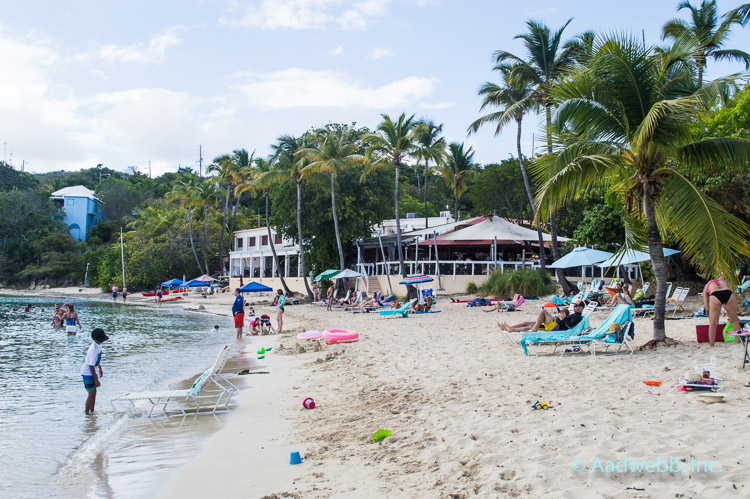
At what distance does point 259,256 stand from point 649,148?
46.6 meters

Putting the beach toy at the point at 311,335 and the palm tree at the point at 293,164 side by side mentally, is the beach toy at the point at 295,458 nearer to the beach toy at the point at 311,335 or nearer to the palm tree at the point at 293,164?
the beach toy at the point at 311,335

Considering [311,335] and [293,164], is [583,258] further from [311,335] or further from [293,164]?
[293,164]

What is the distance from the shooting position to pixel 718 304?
9.31 m

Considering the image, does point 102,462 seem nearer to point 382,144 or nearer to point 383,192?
point 382,144

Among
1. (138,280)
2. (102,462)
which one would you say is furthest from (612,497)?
(138,280)

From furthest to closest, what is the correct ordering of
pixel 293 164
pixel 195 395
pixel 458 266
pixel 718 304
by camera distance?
pixel 293 164 < pixel 458 266 < pixel 718 304 < pixel 195 395

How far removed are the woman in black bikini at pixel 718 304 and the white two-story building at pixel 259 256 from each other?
3749cm

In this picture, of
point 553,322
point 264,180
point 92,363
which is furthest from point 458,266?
point 92,363

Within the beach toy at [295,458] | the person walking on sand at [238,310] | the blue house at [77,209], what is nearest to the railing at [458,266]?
the person walking on sand at [238,310]

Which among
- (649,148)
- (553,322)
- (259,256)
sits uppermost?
(649,148)

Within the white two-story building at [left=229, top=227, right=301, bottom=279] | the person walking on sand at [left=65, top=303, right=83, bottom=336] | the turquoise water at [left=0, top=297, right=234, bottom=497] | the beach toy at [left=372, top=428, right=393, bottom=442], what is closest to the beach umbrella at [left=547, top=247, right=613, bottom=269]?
the turquoise water at [left=0, top=297, right=234, bottom=497]

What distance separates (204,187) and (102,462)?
53.1m

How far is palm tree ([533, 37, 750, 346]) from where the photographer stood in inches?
354

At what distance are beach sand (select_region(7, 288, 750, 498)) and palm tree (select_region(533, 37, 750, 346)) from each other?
1.85m
